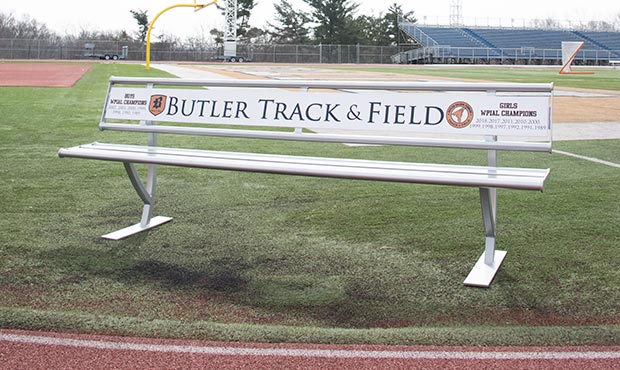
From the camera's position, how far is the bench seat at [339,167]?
3.82 meters

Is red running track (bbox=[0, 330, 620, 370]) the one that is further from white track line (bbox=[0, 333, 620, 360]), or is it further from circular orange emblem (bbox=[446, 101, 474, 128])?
circular orange emblem (bbox=[446, 101, 474, 128])

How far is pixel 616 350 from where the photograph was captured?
3.08 metres

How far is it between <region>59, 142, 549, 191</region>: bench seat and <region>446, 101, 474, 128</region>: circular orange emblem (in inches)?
11.0

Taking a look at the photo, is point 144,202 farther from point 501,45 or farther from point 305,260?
point 501,45

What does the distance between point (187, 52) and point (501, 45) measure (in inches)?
1173

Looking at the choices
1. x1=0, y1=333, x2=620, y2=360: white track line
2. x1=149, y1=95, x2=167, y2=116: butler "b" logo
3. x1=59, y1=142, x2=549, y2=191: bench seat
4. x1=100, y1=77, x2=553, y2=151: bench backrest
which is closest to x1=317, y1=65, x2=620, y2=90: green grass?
x1=100, y1=77, x2=553, y2=151: bench backrest

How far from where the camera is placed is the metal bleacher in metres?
63.6

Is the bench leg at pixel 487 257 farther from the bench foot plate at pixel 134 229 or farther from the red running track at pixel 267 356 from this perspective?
the bench foot plate at pixel 134 229

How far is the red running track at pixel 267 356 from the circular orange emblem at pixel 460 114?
1616mm

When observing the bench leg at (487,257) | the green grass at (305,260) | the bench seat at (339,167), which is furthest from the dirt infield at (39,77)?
the bench leg at (487,257)

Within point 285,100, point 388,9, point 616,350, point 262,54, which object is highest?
point 388,9

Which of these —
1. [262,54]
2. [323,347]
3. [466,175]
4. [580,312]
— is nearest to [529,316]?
[580,312]

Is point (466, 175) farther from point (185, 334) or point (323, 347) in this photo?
point (185, 334)

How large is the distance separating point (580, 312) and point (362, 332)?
1101 mm
